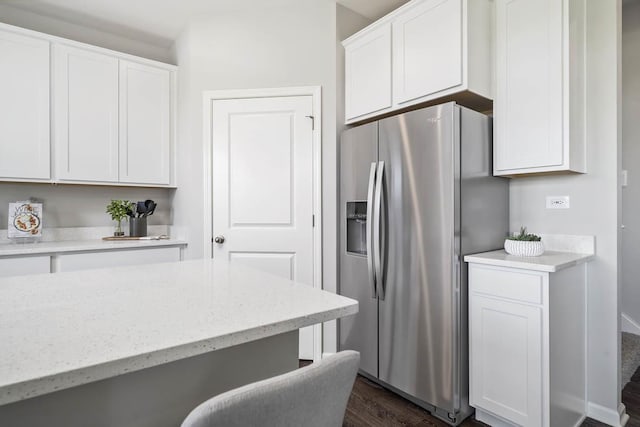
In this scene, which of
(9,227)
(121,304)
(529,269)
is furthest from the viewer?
(9,227)

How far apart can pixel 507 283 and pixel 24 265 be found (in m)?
2.97

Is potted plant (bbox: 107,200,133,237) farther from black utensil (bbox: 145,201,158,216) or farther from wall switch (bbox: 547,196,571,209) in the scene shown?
wall switch (bbox: 547,196,571,209)

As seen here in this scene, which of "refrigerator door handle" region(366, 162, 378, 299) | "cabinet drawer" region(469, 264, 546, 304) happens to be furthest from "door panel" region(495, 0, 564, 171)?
"refrigerator door handle" region(366, 162, 378, 299)

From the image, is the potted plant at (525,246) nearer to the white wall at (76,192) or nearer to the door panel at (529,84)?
the door panel at (529,84)

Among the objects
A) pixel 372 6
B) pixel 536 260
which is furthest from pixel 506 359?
pixel 372 6

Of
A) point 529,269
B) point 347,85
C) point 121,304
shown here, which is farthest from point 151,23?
point 529,269

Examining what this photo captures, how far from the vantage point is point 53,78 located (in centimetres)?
261

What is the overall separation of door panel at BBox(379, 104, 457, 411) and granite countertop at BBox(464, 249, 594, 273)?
168 mm

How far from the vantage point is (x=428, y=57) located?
2102mm

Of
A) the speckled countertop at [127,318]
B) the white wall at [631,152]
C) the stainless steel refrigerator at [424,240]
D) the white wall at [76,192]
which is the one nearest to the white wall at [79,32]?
the white wall at [76,192]

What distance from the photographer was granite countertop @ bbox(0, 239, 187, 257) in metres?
2.35

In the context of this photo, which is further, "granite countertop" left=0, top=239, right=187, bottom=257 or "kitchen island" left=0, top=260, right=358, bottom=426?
"granite countertop" left=0, top=239, right=187, bottom=257

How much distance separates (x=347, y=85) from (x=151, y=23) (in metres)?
1.79

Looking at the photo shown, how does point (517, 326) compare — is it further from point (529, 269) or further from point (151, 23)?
point (151, 23)
